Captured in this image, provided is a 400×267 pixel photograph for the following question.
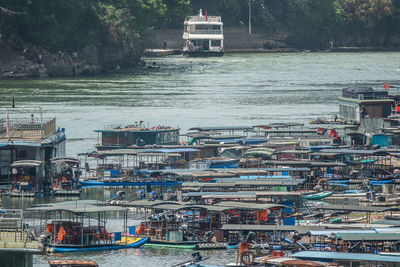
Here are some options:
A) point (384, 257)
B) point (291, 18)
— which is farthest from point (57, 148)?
point (291, 18)

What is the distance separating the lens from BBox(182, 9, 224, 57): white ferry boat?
143000 millimetres

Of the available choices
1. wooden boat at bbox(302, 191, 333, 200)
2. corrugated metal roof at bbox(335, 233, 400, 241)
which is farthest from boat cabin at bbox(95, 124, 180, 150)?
corrugated metal roof at bbox(335, 233, 400, 241)

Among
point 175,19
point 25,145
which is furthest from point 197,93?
point 175,19

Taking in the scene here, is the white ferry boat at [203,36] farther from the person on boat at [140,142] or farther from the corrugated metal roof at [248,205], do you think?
the corrugated metal roof at [248,205]

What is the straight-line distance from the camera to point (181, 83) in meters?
104

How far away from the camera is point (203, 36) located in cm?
14312

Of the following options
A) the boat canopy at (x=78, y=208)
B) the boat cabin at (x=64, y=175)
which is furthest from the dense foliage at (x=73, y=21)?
the boat canopy at (x=78, y=208)

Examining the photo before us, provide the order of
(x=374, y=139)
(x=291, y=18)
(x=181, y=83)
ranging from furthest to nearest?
(x=291, y=18) → (x=181, y=83) → (x=374, y=139)

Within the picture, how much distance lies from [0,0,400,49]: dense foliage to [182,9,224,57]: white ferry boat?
2.96 metres

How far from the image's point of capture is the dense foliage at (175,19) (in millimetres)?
107500

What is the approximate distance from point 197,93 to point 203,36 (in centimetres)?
4987

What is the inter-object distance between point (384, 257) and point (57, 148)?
25.1 metres

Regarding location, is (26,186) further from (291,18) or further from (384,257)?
(291,18)

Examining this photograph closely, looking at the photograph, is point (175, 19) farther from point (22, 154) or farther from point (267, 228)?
point (267, 228)
